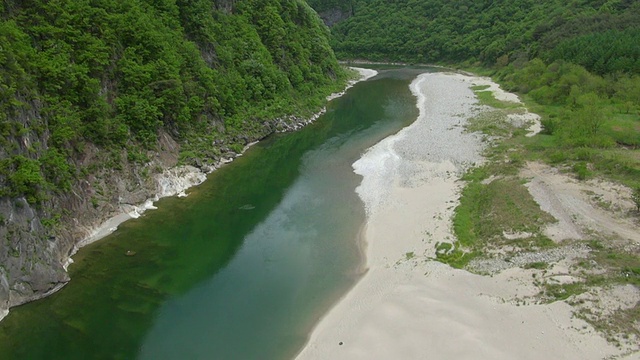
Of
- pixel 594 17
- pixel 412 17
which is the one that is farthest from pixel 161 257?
pixel 412 17

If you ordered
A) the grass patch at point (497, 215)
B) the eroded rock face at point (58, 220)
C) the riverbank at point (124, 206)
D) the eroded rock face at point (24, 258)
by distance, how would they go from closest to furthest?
the eroded rock face at point (24, 258) < the eroded rock face at point (58, 220) < the riverbank at point (124, 206) < the grass patch at point (497, 215)

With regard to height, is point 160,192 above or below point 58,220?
below

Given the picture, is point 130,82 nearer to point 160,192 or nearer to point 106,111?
point 106,111

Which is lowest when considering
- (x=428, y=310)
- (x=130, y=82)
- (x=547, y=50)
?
(x=428, y=310)

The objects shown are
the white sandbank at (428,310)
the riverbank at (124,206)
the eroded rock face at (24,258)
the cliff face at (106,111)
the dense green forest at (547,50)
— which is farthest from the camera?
the dense green forest at (547,50)

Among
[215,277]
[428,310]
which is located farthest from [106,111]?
[428,310]

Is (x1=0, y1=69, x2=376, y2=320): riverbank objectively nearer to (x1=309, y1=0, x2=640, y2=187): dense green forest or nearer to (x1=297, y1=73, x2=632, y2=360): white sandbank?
(x1=297, y1=73, x2=632, y2=360): white sandbank

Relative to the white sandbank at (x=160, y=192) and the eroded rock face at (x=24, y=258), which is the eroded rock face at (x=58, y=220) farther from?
the white sandbank at (x=160, y=192)

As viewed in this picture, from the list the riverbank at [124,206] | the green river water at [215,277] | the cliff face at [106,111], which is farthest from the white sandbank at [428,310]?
the cliff face at [106,111]
